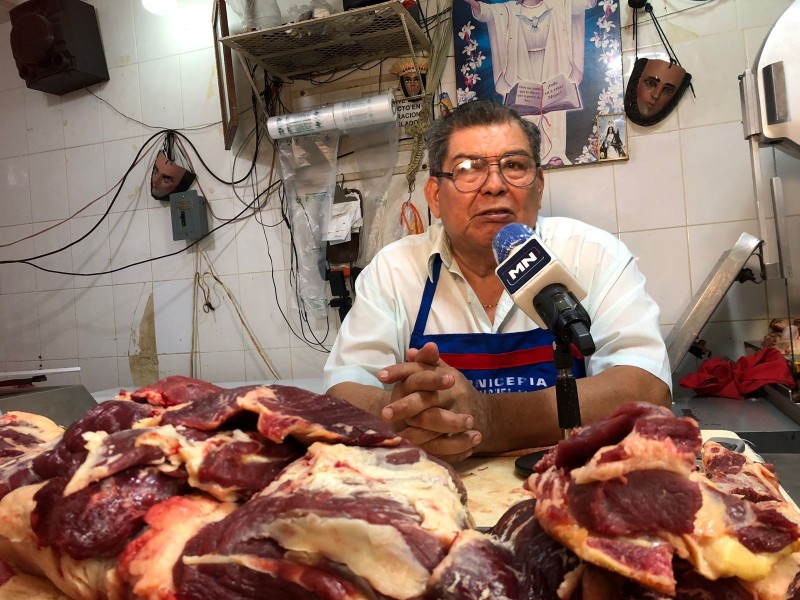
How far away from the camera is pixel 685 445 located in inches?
19.9

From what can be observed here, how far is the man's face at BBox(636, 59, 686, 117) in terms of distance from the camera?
7.85ft

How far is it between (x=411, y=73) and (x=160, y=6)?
1.54 metres

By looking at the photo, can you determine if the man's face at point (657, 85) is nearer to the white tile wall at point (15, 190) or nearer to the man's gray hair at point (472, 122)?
the man's gray hair at point (472, 122)

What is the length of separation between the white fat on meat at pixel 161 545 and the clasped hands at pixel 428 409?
0.54 meters

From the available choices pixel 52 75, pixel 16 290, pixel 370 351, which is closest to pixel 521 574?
pixel 370 351

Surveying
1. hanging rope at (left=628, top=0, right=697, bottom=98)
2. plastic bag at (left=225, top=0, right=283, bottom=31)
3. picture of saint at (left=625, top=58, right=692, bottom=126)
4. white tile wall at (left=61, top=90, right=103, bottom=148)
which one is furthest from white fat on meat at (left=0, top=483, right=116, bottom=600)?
white tile wall at (left=61, top=90, right=103, bottom=148)

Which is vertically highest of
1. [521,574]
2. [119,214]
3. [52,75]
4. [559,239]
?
[52,75]

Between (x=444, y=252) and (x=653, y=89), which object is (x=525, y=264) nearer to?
(x=444, y=252)

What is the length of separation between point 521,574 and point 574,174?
2.34 meters

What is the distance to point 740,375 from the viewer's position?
2.15m

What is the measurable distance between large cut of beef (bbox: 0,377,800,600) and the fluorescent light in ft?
10.1

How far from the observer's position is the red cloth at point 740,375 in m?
2.05

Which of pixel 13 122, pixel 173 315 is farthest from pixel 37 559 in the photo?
pixel 13 122

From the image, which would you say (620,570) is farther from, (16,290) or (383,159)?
(16,290)
